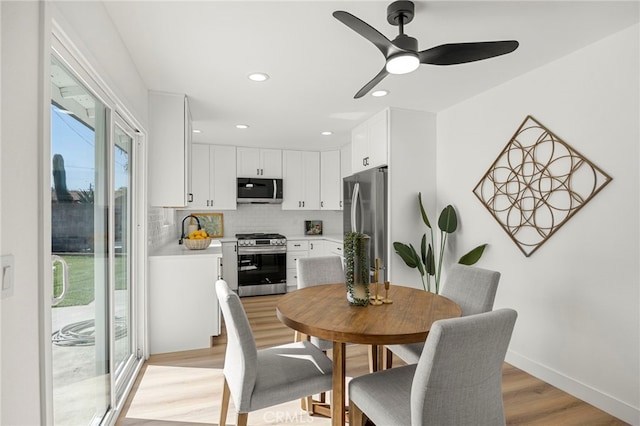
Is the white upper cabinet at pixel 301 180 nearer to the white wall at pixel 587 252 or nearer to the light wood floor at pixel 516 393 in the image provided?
the light wood floor at pixel 516 393

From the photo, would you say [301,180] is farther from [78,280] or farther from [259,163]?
[78,280]

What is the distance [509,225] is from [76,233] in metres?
3.05

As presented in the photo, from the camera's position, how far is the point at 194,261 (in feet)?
10.5

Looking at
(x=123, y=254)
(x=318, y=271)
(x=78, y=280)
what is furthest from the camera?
(x=318, y=271)

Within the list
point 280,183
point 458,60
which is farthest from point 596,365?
point 280,183

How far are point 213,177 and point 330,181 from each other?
1.88 m

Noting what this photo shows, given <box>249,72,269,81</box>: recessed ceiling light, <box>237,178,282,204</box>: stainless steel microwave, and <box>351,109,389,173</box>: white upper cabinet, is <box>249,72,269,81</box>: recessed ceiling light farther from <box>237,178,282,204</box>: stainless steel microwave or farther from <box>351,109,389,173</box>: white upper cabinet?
<box>237,178,282,204</box>: stainless steel microwave

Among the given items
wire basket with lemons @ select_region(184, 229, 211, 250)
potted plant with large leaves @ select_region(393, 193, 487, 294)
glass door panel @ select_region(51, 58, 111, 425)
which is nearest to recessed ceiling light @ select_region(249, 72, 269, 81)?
glass door panel @ select_region(51, 58, 111, 425)

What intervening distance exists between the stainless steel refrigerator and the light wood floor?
37.7 inches

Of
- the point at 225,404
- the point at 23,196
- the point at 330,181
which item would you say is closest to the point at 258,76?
the point at 23,196

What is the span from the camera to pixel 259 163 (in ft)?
18.3

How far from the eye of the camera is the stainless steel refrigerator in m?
3.61

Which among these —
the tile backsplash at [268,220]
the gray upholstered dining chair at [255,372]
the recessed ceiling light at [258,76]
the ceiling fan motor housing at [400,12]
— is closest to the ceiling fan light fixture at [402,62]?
the ceiling fan motor housing at [400,12]

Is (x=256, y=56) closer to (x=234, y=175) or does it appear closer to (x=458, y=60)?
(x=458, y=60)
